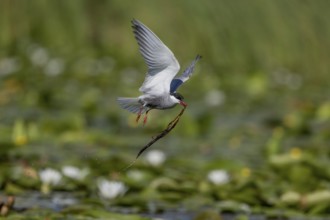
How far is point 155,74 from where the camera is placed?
9.84ft

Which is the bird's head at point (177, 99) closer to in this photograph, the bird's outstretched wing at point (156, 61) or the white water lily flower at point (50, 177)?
the bird's outstretched wing at point (156, 61)

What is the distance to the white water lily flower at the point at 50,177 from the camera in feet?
16.2

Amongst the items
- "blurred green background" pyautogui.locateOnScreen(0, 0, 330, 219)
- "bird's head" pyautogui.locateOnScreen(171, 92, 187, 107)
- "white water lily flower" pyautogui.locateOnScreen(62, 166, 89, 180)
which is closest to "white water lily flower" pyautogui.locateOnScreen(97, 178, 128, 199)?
"blurred green background" pyautogui.locateOnScreen(0, 0, 330, 219)

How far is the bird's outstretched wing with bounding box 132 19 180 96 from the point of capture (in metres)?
2.92

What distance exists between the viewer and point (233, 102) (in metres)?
9.90

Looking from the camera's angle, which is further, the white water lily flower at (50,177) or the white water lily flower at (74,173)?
the white water lily flower at (74,173)

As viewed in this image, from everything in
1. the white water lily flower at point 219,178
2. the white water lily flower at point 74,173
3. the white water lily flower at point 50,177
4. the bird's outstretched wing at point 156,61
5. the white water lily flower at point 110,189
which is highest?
the white water lily flower at point 219,178

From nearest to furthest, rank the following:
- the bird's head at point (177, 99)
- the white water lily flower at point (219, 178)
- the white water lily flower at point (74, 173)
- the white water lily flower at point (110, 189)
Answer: the bird's head at point (177, 99)
the white water lily flower at point (110, 189)
the white water lily flower at point (74, 173)
the white water lily flower at point (219, 178)

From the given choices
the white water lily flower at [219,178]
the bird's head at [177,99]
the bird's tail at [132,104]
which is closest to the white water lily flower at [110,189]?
the white water lily flower at [219,178]

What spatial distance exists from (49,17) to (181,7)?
1884 mm

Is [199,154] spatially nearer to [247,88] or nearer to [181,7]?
[247,88]

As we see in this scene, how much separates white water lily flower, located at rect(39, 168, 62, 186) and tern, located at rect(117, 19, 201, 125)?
2016mm

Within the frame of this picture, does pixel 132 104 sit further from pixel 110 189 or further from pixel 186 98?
pixel 186 98

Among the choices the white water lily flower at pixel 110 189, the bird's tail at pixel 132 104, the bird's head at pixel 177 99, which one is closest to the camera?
the bird's head at pixel 177 99
